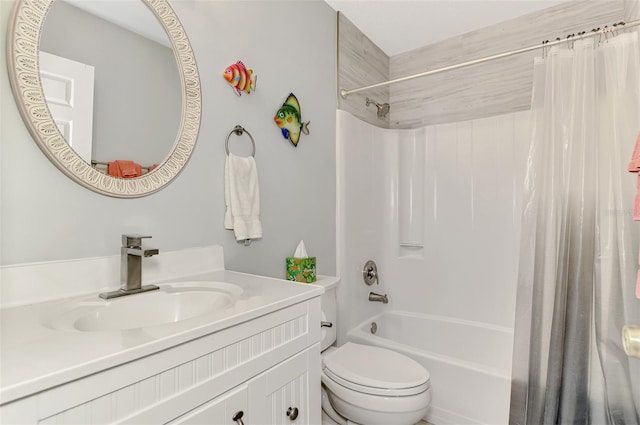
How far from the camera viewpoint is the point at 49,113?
0.91 meters

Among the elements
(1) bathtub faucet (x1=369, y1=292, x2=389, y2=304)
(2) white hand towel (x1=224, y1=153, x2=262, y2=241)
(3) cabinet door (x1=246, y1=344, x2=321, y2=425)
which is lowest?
(1) bathtub faucet (x1=369, y1=292, x2=389, y2=304)

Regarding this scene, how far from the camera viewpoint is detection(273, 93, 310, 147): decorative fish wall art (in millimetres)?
1672

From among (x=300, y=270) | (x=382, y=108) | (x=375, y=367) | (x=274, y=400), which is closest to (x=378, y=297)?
(x=375, y=367)

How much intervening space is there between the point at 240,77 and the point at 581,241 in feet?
5.02

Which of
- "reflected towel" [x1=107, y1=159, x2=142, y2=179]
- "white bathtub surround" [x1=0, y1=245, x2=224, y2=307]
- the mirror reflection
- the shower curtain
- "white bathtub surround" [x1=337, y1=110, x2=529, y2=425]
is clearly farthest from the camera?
Answer: "white bathtub surround" [x1=337, y1=110, x2=529, y2=425]

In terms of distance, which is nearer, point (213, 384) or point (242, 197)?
point (213, 384)

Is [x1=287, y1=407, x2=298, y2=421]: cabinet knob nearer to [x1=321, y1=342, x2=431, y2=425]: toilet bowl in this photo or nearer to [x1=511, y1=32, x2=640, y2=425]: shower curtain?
[x1=321, y1=342, x2=431, y2=425]: toilet bowl

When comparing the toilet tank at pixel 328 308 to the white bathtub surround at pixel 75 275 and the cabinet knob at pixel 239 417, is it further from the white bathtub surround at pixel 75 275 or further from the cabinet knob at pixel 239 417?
the cabinet knob at pixel 239 417

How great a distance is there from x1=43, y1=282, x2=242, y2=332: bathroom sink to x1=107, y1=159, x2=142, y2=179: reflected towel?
0.38m

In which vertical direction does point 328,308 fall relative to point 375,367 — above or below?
above

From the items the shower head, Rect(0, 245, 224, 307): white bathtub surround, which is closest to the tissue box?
Rect(0, 245, 224, 307): white bathtub surround

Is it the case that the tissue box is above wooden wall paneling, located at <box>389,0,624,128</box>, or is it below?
below

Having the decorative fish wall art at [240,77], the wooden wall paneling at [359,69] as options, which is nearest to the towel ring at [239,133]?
the decorative fish wall art at [240,77]

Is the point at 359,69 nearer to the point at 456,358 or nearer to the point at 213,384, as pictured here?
the point at 456,358
